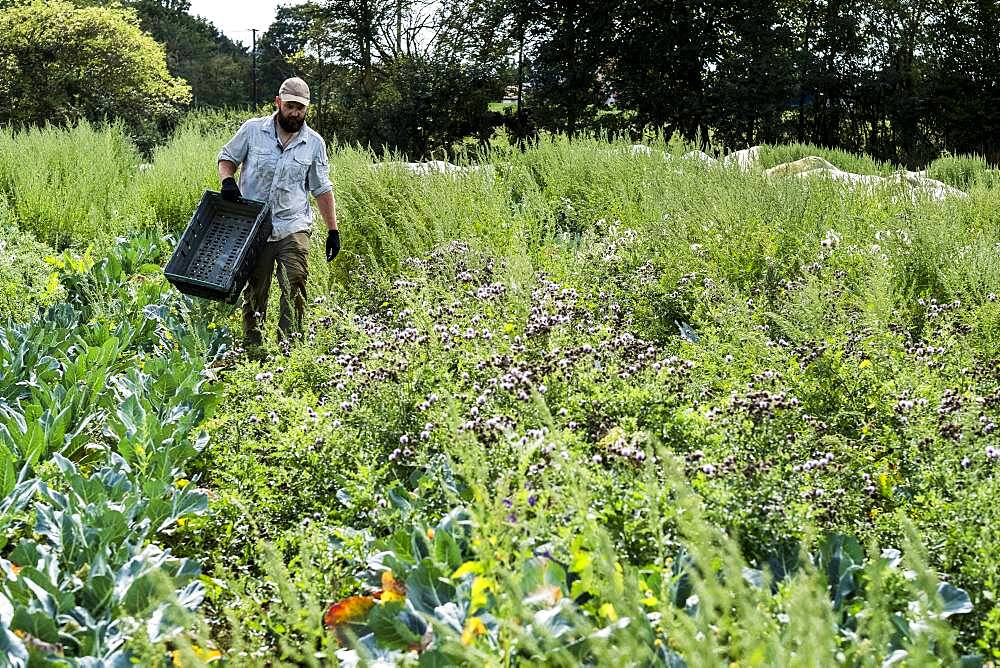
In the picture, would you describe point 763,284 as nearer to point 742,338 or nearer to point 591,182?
point 742,338

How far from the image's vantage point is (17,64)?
19531 millimetres

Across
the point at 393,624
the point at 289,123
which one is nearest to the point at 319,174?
the point at 289,123

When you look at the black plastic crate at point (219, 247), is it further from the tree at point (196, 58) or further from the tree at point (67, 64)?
the tree at point (196, 58)

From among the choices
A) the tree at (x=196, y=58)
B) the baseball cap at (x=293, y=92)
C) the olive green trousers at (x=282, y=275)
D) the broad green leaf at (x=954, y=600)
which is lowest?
the broad green leaf at (x=954, y=600)

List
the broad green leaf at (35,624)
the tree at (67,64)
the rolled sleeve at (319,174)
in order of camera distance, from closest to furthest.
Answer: the broad green leaf at (35,624) → the rolled sleeve at (319,174) → the tree at (67,64)

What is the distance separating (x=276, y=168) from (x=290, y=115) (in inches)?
13.1

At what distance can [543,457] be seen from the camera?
9.43 feet

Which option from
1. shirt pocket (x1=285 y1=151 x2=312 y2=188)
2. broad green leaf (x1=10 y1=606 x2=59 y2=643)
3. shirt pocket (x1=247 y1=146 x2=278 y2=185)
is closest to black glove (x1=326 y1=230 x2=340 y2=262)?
shirt pocket (x1=285 y1=151 x2=312 y2=188)

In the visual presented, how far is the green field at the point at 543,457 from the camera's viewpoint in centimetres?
213

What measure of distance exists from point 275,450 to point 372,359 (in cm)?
51

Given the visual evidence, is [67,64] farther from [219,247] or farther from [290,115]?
[290,115]

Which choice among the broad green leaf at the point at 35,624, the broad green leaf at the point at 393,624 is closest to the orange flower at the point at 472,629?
the broad green leaf at the point at 393,624

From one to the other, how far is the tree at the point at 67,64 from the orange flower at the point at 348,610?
19.0m

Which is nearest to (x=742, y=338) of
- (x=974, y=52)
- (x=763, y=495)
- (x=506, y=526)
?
(x=763, y=495)
